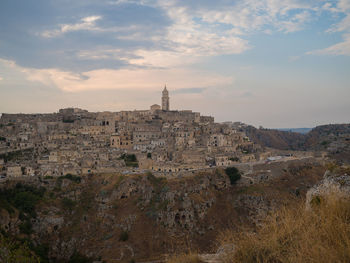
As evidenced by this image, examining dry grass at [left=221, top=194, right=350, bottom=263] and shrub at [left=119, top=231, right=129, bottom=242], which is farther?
shrub at [left=119, top=231, right=129, bottom=242]

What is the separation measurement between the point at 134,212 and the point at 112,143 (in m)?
19.9

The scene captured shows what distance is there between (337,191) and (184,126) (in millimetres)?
49860

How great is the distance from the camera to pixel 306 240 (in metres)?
5.30

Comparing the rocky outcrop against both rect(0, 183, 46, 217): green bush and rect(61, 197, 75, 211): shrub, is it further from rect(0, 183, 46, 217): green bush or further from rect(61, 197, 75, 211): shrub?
rect(61, 197, 75, 211): shrub

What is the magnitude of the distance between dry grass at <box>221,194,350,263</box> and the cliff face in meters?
22.9

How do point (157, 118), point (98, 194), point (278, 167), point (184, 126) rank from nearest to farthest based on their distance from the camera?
point (98, 194), point (278, 167), point (184, 126), point (157, 118)

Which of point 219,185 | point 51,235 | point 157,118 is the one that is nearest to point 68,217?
point 51,235

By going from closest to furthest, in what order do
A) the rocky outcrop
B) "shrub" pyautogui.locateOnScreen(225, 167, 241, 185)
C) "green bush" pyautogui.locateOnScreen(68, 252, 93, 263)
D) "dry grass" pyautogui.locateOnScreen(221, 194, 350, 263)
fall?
1. "dry grass" pyautogui.locateOnScreen(221, 194, 350, 263)
2. the rocky outcrop
3. "green bush" pyautogui.locateOnScreen(68, 252, 93, 263)
4. "shrub" pyautogui.locateOnScreen(225, 167, 241, 185)

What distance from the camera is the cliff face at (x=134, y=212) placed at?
29.4 m

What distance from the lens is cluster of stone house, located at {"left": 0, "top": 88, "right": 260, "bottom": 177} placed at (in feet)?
132

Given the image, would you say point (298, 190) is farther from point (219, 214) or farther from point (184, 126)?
point (184, 126)

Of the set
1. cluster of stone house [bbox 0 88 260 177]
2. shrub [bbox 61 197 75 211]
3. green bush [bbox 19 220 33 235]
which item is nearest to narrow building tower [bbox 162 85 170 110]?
cluster of stone house [bbox 0 88 260 177]

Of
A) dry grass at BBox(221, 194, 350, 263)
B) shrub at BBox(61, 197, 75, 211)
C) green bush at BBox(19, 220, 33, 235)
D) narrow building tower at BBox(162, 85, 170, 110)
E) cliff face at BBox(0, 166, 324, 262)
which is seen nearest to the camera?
dry grass at BBox(221, 194, 350, 263)

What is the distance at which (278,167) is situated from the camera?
139 ft
